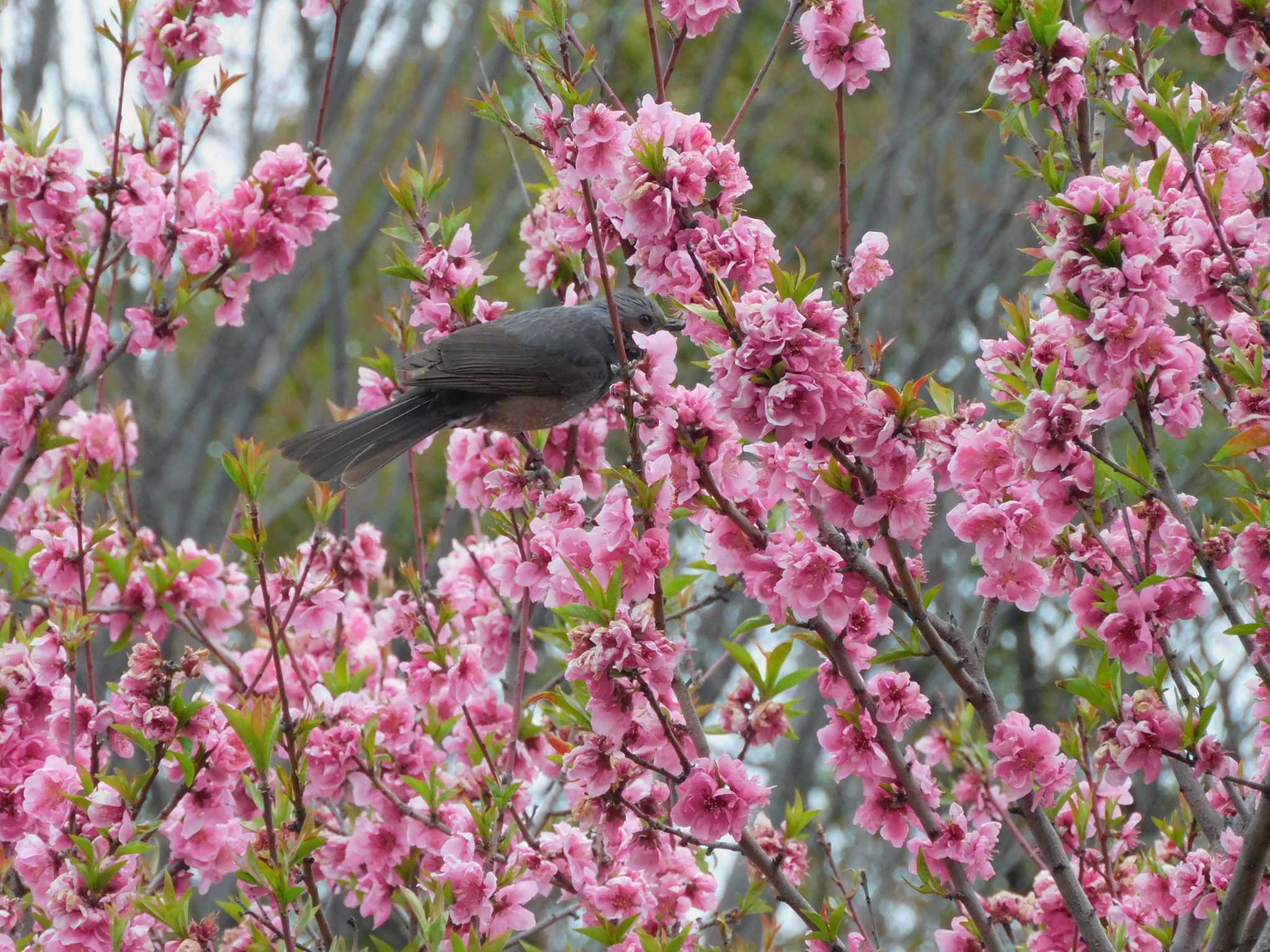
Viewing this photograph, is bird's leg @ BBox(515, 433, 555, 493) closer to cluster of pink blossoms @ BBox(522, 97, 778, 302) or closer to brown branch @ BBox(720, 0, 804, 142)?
cluster of pink blossoms @ BBox(522, 97, 778, 302)

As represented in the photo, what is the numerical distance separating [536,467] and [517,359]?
969 mm

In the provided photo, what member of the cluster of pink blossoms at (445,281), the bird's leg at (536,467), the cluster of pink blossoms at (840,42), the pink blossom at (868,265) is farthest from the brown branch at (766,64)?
the bird's leg at (536,467)

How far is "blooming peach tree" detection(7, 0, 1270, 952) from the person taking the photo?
211cm

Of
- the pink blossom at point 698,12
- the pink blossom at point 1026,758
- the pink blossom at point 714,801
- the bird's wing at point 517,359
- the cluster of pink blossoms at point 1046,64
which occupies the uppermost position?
the bird's wing at point 517,359

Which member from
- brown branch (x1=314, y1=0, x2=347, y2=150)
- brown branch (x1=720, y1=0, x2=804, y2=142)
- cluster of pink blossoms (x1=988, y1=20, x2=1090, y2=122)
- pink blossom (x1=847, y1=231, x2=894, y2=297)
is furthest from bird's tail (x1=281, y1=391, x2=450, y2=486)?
cluster of pink blossoms (x1=988, y1=20, x2=1090, y2=122)

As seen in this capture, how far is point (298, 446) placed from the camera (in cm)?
388

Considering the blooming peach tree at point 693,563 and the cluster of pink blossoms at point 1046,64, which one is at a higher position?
the cluster of pink blossoms at point 1046,64

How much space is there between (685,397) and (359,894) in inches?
69.5

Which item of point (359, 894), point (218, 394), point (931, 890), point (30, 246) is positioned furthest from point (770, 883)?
point (218, 394)

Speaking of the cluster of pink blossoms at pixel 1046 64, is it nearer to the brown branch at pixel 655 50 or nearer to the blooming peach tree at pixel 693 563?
the blooming peach tree at pixel 693 563

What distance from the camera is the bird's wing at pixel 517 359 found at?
12.8 feet

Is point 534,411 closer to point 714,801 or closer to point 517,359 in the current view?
point 517,359

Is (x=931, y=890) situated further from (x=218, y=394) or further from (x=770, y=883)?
(x=218, y=394)

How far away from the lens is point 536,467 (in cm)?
323
